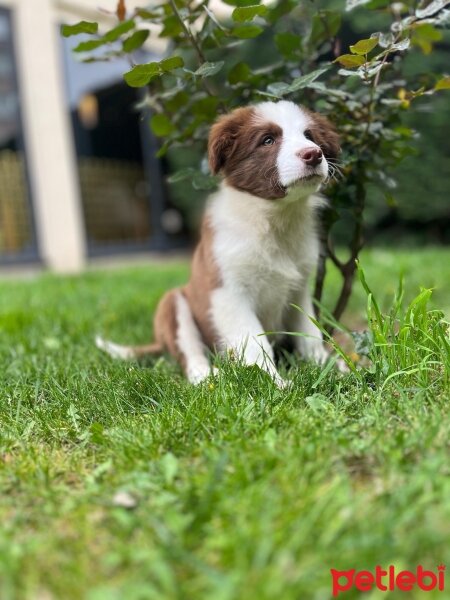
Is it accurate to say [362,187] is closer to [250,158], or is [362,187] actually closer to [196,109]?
[250,158]

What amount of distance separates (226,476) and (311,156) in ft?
4.01

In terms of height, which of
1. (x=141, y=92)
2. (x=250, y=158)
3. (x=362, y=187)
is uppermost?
(x=141, y=92)

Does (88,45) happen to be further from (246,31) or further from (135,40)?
(246,31)

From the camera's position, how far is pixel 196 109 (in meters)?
2.69

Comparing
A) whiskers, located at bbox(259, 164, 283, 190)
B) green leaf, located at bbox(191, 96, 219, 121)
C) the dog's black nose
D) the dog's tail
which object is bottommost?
the dog's tail

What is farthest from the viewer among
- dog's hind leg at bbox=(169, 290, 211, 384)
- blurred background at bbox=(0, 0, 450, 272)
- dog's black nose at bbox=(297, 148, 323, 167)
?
blurred background at bbox=(0, 0, 450, 272)

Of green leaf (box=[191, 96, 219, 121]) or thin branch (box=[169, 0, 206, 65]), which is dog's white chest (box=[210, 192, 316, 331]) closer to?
green leaf (box=[191, 96, 219, 121])

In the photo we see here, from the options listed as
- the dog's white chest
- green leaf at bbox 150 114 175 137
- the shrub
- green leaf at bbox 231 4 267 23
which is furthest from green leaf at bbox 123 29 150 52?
the dog's white chest

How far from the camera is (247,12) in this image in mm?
2119

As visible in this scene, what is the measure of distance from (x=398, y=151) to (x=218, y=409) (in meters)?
1.42

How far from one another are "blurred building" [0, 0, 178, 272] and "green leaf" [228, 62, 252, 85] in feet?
18.0

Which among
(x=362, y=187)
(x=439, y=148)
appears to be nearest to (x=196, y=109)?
(x=362, y=187)

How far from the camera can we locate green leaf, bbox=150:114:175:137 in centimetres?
271

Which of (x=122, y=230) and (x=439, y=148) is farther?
(x=122, y=230)
